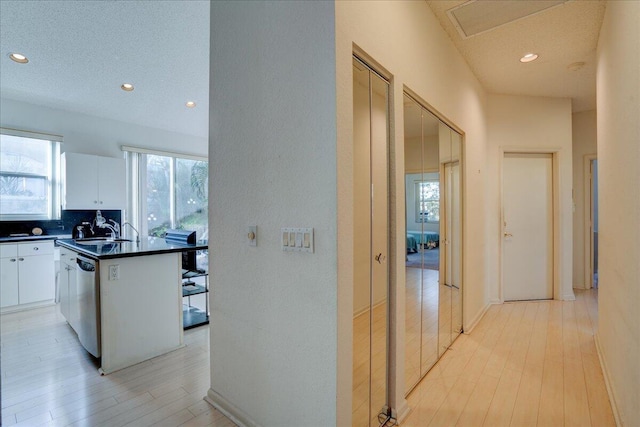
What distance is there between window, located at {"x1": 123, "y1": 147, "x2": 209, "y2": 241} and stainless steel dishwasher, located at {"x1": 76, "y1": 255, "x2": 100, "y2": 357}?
2817mm

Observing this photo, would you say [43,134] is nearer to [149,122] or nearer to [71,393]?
[149,122]

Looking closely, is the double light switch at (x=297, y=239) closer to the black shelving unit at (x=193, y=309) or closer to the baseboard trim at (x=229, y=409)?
the baseboard trim at (x=229, y=409)

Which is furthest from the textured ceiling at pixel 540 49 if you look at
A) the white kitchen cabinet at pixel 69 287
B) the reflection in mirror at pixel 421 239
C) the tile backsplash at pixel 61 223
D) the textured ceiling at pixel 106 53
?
the tile backsplash at pixel 61 223

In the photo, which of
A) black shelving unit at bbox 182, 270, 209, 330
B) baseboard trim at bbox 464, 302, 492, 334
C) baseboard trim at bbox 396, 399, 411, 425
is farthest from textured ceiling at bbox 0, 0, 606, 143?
baseboard trim at bbox 396, 399, 411, 425

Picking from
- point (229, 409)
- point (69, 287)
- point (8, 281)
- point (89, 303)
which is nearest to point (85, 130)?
point (8, 281)

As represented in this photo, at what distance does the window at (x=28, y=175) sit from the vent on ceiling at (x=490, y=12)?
220 inches

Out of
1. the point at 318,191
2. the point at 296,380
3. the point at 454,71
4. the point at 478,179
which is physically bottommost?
the point at 296,380

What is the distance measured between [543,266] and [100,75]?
6.16 metres

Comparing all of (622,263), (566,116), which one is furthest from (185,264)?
(566,116)

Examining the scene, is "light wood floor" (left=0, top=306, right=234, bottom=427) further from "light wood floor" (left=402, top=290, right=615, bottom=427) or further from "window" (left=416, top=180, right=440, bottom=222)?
"window" (left=416, top=180, right=440, bottom=222)

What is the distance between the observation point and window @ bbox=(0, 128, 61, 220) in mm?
4477

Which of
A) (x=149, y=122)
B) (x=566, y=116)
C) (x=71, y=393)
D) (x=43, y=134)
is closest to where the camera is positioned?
(x=71, y=393)

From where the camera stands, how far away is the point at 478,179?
3.65m

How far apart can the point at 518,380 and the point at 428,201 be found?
1.51m
